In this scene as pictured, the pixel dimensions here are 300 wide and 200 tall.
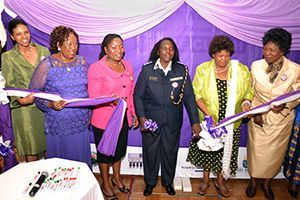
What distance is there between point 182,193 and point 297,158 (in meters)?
1.51

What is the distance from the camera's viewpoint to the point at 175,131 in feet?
11.6

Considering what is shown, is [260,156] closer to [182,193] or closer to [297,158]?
[297,158]

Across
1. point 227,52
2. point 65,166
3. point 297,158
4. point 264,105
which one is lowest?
point 297,158

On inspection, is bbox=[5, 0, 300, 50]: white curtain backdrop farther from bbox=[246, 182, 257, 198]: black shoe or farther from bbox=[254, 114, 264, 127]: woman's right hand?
bbox=[246, 182, 257, 198]: black shoe

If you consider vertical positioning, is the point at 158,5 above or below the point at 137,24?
above

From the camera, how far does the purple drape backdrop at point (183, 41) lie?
3.73 meters

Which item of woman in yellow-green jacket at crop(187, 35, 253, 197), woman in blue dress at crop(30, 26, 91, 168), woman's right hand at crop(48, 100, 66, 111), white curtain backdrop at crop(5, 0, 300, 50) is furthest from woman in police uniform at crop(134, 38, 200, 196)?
woman's right hand at crop(48, 100, 66, 111)

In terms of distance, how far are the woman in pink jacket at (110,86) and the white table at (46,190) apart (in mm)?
850

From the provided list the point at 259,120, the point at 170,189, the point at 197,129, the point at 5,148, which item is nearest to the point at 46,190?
the point at 5,148

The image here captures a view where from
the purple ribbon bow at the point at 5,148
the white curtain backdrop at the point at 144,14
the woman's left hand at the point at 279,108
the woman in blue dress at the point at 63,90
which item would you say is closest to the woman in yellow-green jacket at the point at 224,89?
the woman's left hand at the point at 279,108

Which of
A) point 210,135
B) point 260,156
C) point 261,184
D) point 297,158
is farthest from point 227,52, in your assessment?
point 261,184

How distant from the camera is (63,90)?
3.03 m

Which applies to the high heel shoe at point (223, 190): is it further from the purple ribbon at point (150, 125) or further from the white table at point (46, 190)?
the white table at point (46, 190)

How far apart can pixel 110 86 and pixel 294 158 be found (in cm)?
244
